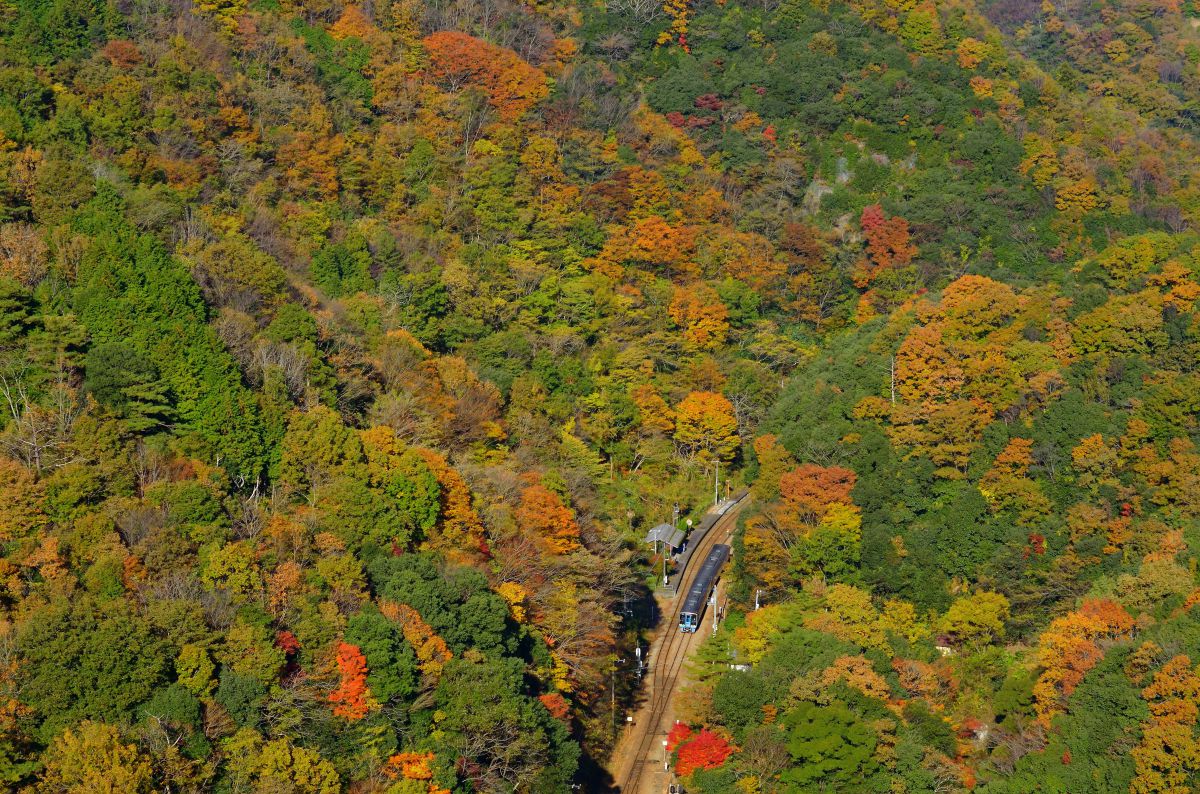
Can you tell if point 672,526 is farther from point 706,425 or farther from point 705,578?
point 706,425

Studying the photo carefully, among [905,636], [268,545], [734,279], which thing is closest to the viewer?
[268,545]

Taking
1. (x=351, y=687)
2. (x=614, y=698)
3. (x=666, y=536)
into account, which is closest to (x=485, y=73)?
(x=666, y=536)

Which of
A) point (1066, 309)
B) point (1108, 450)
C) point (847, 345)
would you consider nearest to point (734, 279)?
point (847, 345)

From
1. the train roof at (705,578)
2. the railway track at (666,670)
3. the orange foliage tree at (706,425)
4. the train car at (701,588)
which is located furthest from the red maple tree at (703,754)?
the orange foliage tree at (706,425)

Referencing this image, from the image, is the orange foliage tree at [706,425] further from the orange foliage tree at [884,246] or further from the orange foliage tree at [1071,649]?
the orange foliage tree at [1071,649]

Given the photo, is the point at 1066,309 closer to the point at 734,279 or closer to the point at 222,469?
the point at 734,279

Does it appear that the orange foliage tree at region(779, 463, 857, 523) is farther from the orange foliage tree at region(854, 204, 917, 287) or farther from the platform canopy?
the orange foliage tree at region(854, 204, 917, 287)

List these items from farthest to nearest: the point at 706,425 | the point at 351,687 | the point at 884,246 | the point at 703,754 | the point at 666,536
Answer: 1. the point at 884,246
2. the point at 706,425
3. the point at 666,536
4. the point at 703,754
5. the point at 351,687
